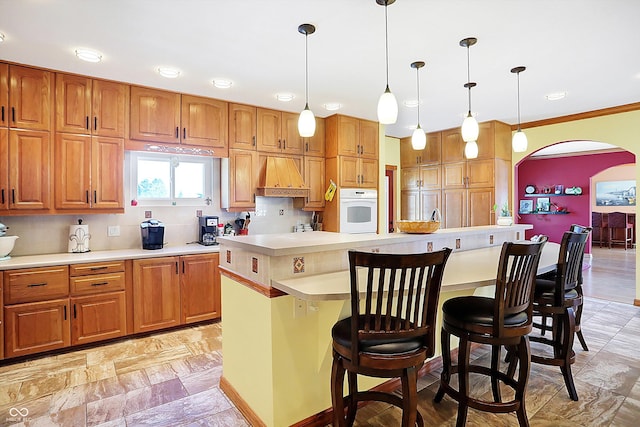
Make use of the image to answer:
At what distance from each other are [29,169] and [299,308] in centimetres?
286

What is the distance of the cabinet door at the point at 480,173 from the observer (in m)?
5.34

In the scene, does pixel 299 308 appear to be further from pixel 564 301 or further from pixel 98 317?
pixel 98 317

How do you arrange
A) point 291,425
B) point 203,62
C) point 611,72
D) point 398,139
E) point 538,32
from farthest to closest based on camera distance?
point 398,139 < point 611,72 < point 203,62 < point 538,32 < point 291,425

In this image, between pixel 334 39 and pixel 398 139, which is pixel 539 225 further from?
pixel 334 39

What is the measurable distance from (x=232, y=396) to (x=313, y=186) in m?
3.05

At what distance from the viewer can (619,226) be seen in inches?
379

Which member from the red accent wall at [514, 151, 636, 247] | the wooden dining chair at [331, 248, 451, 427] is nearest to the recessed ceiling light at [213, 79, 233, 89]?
the wooden dining chair at [331, 248, 451, 427]

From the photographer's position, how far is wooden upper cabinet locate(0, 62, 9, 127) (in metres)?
3.00

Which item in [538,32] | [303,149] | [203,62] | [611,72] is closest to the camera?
[538,32]

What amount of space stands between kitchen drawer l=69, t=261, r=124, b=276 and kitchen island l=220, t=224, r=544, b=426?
61.7 inches

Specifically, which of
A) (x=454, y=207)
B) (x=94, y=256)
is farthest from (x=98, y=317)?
(x=454, y=207)

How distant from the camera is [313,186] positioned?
16.0ft

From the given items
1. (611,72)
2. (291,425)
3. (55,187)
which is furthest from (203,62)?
(611,72)

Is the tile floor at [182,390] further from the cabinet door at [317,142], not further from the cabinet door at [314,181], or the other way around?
the cabinet door at [317,142]
